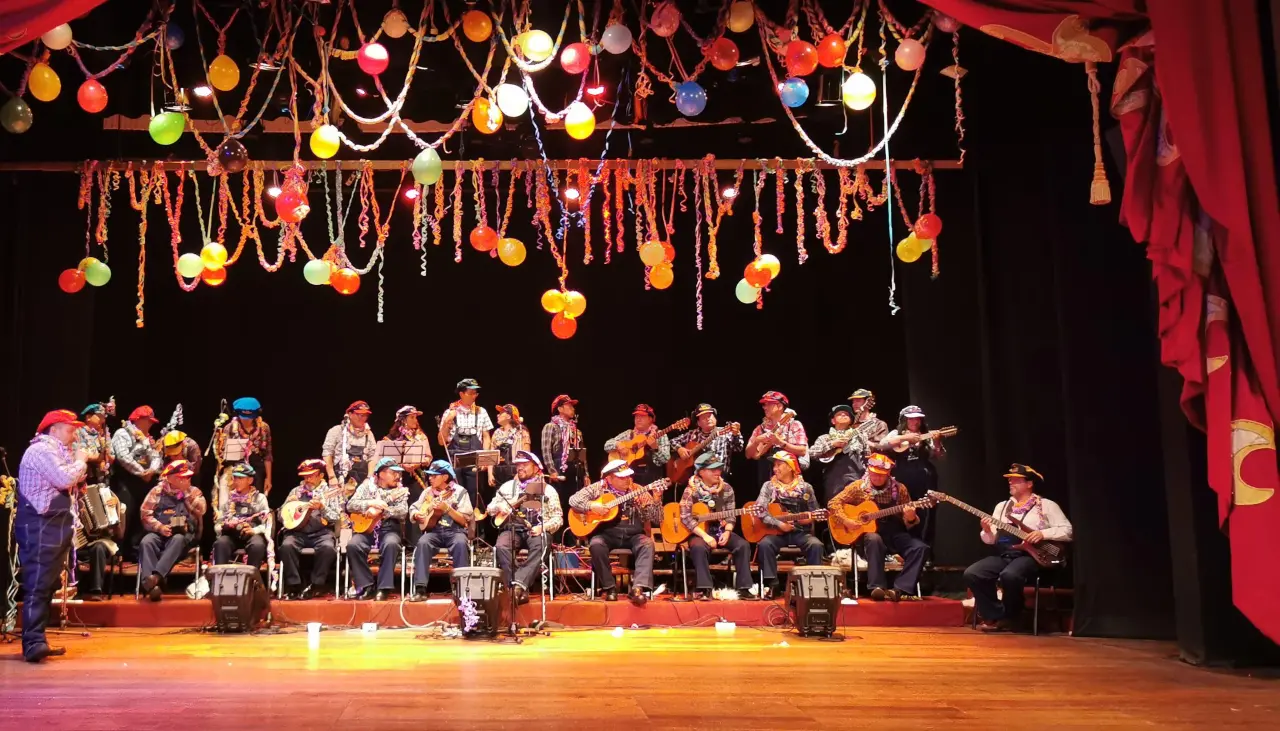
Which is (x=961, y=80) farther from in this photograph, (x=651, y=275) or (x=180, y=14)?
(x=180, y=14)

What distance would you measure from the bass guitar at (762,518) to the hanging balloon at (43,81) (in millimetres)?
5573

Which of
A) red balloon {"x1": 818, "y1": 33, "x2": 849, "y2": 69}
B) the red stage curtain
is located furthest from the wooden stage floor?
red balloon {"x1": 818, "y1": 33, "x2": 849, "y2": 69}

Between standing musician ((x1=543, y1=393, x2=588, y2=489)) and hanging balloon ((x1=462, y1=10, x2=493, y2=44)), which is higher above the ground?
hanging balloon ((x1=462, y1=10, x2=493, y2=44))

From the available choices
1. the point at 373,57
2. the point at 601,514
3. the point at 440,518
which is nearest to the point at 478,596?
the point at 440,518

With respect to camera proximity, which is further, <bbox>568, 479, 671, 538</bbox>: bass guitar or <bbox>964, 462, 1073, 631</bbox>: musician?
<bbox>568, 479, 671, 538</bbox>: bass guitar

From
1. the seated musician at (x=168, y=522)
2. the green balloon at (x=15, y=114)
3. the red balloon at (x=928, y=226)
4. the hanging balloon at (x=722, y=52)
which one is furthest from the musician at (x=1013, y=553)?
the green balloon at (x=15, y=114)

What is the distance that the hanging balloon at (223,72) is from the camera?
21.2ft

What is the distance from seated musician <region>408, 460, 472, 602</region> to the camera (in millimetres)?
8430

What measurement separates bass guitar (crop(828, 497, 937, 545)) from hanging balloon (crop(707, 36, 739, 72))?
3702 millimetres

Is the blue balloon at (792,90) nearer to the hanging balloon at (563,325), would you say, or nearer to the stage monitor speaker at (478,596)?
the hanging balloon at (563,325)

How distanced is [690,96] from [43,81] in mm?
3732

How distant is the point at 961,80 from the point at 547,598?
5.06 m

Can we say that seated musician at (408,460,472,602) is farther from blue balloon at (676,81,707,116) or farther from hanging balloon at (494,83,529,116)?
blue balloon at (676,81,707,116)

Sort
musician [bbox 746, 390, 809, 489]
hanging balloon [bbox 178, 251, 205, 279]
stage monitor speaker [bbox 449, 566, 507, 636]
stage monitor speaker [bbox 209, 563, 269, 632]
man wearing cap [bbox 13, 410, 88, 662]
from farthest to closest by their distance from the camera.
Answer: musician [bbox 746, 390, 809, 489], hanging balloon [bbox 178, 251, 205, 279], stage monitor speaker [bbox 209, 563, 269, 632], stage monitor speaker [bbox 449, 566, 507, 636], man wearing cap [bbox 13, 410, 88, 662]
